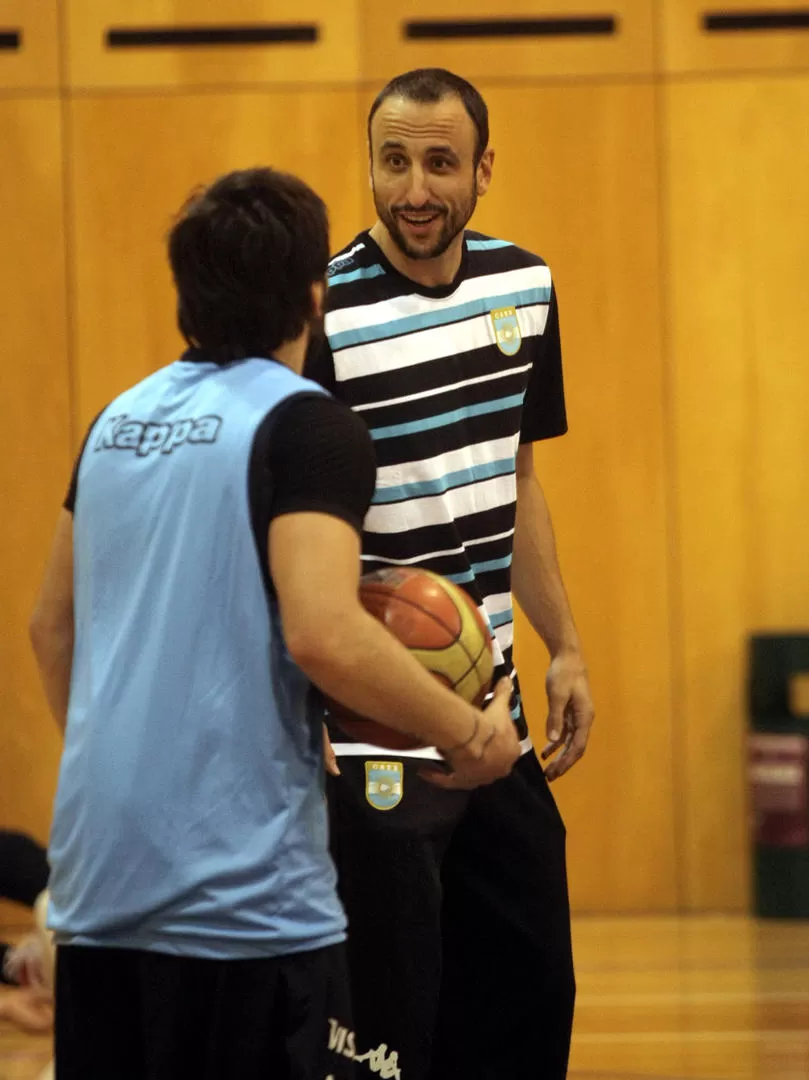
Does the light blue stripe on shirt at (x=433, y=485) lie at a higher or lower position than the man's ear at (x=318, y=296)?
lower

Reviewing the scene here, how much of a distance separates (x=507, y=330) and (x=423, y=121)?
0.35 metres

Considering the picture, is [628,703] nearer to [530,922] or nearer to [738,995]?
[738,995]

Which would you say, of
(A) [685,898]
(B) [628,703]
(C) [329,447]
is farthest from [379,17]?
(C) [329,447]

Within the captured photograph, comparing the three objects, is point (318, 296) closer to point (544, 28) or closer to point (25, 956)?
point (25, 956)

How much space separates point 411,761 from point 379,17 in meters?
3.59

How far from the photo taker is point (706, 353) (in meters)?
5.40

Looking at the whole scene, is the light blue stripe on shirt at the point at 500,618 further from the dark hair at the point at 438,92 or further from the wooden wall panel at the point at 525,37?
the wooden wall panel at the point at 525,37

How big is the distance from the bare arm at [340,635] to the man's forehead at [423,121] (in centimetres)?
101

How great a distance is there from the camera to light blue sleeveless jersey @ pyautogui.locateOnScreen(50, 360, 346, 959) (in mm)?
1676

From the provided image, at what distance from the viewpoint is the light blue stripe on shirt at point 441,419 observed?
2.46 metres

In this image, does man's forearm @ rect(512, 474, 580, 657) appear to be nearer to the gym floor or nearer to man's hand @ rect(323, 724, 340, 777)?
man's hand @ rect(323, 724, 340, 777)

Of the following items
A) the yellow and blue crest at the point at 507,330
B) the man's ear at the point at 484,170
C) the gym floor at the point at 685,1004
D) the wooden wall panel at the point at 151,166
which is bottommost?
the gym floor at the point at 685,1004

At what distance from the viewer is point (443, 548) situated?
97.2 inches

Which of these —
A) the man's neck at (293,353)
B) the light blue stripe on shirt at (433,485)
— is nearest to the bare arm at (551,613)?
the light blue stripe on shirt at (433,485)
